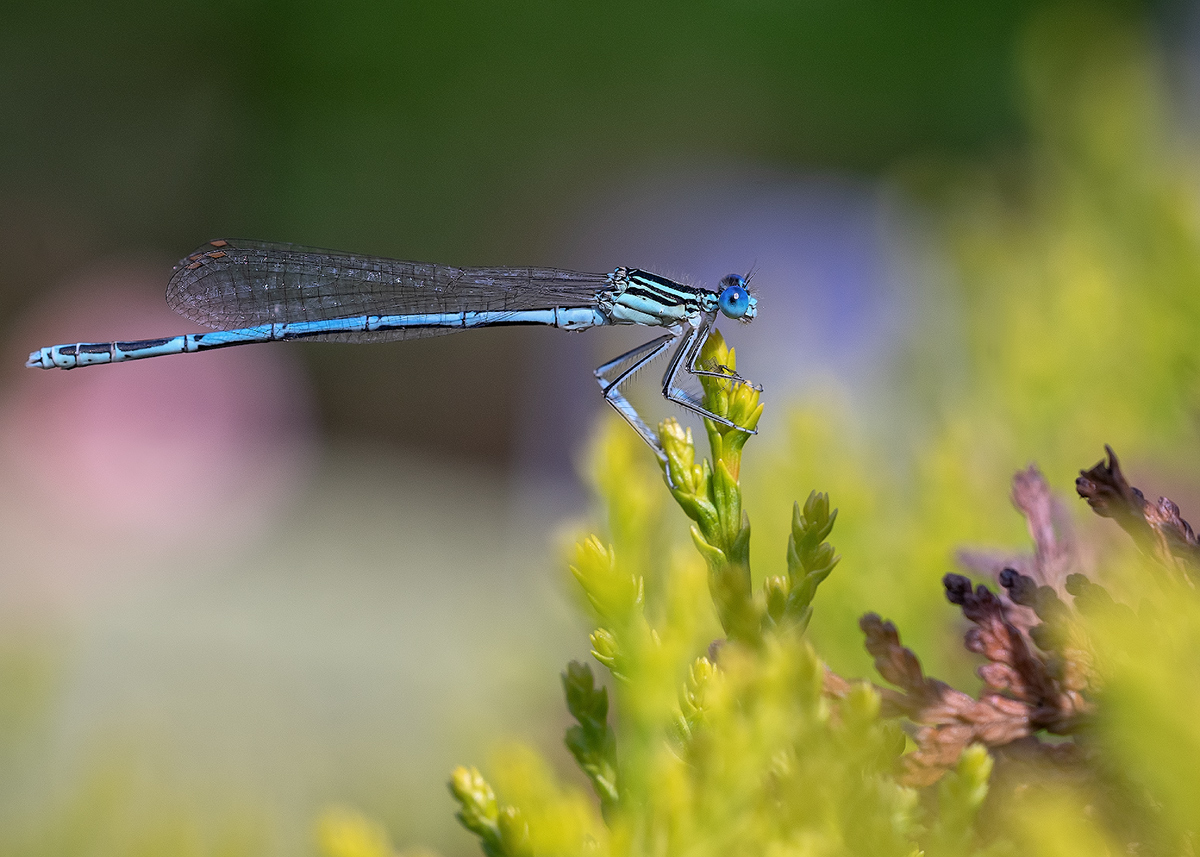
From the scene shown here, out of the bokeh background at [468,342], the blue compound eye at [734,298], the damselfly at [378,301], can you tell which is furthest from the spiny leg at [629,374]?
the bokeh background at [468,342]

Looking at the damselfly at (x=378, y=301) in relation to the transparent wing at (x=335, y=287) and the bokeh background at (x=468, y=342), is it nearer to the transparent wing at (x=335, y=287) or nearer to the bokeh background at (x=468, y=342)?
the transparent wing at (x=335, y=287)

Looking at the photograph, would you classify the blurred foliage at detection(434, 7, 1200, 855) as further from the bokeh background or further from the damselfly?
the damselfly

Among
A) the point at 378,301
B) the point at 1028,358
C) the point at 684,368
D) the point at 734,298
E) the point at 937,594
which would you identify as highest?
the point at 378,301

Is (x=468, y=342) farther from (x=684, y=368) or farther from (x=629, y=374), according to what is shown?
(x=684, y=368)

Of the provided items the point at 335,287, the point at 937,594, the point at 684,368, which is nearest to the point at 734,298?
the point at 684,368

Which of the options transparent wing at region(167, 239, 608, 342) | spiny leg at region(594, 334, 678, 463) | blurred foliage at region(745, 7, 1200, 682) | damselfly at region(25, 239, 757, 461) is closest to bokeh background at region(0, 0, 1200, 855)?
blurred foliage at region(745, 7, 1200, 682)

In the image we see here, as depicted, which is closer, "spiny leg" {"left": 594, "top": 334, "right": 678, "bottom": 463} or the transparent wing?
"spiny leg" {"left": 594, "top": 334, "right": 678, "bottom": 463}
